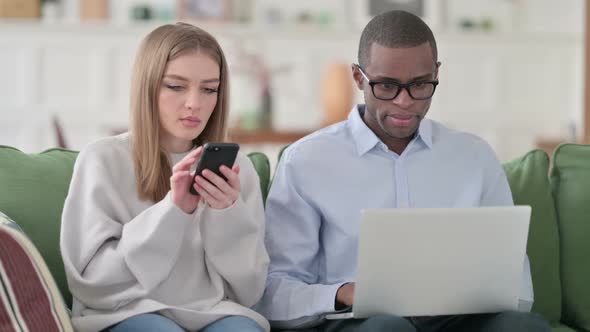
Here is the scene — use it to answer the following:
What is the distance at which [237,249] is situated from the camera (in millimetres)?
1759

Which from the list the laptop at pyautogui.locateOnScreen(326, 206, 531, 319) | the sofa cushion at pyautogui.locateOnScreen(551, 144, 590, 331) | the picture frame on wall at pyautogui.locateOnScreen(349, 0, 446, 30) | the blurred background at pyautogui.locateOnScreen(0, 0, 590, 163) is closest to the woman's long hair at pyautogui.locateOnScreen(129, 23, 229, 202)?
the laptop at pyautogui.locateOnScreen(326, 206, 531, 319)

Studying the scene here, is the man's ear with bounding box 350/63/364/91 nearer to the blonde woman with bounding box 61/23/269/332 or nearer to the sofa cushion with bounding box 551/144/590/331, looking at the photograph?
the blonde woman with bounding box 61/23/269/332

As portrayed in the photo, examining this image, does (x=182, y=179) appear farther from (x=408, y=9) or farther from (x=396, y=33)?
(x=408, y=9)

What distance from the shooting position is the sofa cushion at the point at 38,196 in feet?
5.92

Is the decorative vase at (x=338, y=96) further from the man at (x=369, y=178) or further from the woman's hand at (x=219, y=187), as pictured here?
the woman's hand at (x=219, y=187)

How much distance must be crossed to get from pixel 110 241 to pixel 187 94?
34cm

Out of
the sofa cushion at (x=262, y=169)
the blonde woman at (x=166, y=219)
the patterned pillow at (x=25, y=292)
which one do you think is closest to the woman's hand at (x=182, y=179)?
the blonde woman at (x=166, y=219)

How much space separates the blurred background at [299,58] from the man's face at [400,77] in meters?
3.61

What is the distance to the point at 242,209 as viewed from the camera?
1731 millimetres

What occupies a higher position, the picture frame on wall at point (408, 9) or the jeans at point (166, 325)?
the picture frame on wall at point (408, 9)

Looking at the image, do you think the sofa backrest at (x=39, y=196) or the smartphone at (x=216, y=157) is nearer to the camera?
the smartphone at (x=216, y=157)

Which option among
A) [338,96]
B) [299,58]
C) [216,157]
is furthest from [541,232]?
[299,58]

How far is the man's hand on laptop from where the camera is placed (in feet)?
5.67

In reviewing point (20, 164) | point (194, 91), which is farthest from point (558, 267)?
point (20, 164)
